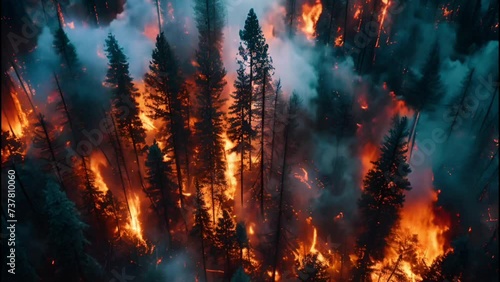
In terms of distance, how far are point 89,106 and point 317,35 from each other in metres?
32.5

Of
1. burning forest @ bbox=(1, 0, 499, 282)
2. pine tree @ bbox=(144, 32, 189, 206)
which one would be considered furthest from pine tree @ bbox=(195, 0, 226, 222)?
pine tree @ bbox=(144, 32, 189, 206)

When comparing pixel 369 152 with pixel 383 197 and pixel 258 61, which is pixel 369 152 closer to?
pixel 383 197

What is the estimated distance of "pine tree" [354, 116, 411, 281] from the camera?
93.2 feet

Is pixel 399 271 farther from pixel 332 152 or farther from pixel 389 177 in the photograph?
pixel 332 152

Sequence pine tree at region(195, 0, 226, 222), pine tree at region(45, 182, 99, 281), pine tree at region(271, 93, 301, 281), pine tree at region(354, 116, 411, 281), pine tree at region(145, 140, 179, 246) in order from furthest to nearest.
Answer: pine tree at region(195, 0, 226, 222)
pine tree at region(271, 93, 301, 281)
pine tree at region(145, 140, 179, 246)
pine tree at region(354, 116, 411, 281)
pine tree at region(45, 182, 99, 281)

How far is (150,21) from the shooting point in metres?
52.9

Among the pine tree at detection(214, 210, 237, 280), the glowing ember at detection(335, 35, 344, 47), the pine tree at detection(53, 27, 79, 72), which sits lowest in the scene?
the pine tree at detection(214, 210, 237, 280)

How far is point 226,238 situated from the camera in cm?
3266

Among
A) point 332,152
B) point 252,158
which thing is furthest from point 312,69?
point 252,158

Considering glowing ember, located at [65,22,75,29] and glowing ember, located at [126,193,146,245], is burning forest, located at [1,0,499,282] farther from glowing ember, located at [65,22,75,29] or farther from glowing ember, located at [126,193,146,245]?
glowing ember, located at [65,22,75,29]

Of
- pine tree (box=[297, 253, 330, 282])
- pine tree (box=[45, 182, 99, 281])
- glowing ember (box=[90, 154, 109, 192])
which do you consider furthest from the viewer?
glowing ember (box=[90, 154, 109, 192])

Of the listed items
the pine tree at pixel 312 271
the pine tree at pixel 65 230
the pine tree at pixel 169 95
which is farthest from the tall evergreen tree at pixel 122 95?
the pine tree at pixel 312 271

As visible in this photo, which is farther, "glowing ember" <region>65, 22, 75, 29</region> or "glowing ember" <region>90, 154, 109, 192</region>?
"glowing ember" <region>65, 22, 75, 29</region>

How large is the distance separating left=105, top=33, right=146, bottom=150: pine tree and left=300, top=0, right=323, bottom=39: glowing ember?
2892 cm
